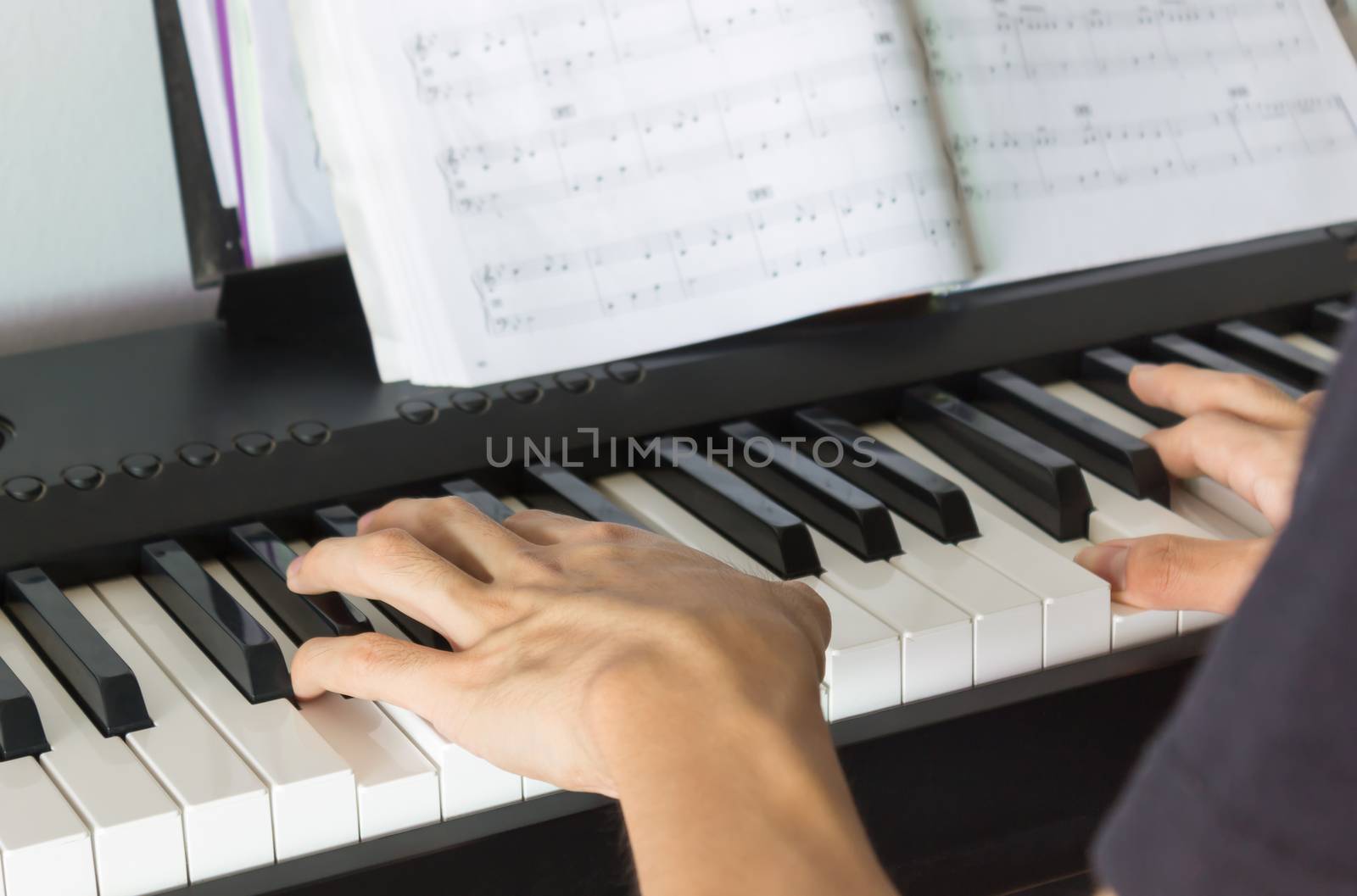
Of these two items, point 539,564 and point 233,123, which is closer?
point 539,564

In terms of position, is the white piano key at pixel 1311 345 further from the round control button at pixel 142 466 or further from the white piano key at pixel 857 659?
the round control button at pixel 142 466

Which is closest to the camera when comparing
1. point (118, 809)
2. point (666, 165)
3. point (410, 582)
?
point (118, 809)

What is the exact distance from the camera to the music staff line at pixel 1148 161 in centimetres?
125

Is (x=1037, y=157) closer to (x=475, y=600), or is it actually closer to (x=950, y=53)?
(x=950, y=53)

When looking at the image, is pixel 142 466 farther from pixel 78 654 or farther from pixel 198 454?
pixel 78 654

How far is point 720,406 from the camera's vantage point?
45.1 inches

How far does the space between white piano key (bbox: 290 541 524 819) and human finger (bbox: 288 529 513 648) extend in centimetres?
5

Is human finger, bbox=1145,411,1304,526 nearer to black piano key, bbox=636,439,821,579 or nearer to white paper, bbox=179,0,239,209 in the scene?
black piano key, bbox=636,439,821,579

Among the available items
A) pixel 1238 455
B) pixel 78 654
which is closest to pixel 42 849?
pixel 78 654

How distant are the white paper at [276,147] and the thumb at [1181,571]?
69 centimetres

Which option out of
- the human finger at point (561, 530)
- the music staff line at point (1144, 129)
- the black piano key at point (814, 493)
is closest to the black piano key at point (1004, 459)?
the black piano key at point (814, 493)

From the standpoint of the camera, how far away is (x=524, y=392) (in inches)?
43.2

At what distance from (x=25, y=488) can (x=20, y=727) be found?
224 millimetres

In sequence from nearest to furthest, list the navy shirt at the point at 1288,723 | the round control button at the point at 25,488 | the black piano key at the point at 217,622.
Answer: the navy shirt at the point at 1288,723 → the black piano key at the point at 217,622 → the round control button at the point at 25,488
